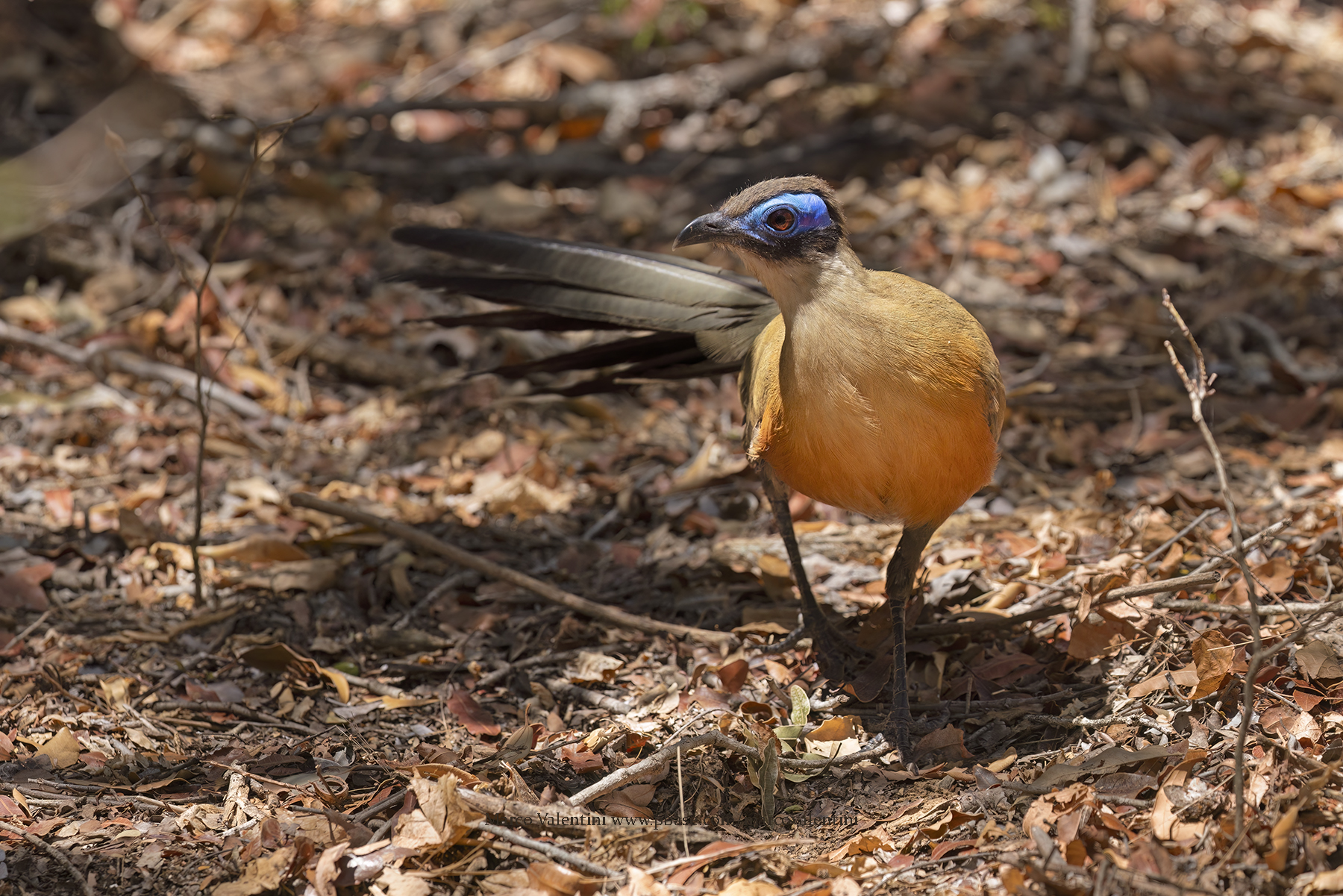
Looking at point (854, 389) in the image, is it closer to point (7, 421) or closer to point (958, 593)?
point (958, 593)

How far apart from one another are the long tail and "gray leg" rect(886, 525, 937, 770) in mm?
1145

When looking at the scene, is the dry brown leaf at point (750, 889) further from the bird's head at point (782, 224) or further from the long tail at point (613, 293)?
the long tail at point (613, 293)

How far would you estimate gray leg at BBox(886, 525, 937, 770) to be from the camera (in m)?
4.08

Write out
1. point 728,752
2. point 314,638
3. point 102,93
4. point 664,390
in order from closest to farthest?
point 728,752 < point 314,638 < point 664,390 < point 102,93

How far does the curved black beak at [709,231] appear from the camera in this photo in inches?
152

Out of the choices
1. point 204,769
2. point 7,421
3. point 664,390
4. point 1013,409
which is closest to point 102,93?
point 7,421

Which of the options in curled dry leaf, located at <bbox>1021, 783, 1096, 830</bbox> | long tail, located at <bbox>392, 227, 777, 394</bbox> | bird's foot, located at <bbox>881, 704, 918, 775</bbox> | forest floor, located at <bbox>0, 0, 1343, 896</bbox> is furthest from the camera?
long tail, located at <bbox>392, 227, 777, 394</bbox>

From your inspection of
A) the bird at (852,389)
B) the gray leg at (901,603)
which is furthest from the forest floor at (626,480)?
the bird at (852,389)

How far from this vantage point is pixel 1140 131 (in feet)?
27.3

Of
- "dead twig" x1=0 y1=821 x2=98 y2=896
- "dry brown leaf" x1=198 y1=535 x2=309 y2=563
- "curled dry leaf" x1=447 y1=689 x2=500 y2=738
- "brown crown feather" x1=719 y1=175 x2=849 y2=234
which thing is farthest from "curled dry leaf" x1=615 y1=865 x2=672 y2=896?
"dry brown leaf" x1=198 y1=535 x2=309 y2=563

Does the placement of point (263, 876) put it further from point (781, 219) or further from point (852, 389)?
point (781, 219)

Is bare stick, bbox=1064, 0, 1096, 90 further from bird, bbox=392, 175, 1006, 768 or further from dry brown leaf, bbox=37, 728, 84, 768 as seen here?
dry brown leaf, bbox=37, 728, 84, 768

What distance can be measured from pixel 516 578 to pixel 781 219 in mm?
2031

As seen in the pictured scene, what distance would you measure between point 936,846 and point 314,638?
2.71m
